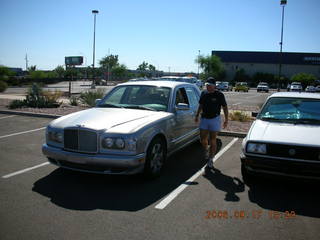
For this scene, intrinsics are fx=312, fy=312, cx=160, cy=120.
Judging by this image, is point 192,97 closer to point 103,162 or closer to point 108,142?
point 108,142

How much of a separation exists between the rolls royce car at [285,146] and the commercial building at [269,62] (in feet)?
264

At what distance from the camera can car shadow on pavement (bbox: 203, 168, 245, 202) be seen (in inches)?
185

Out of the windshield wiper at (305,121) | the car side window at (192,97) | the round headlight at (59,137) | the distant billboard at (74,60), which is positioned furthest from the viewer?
the distant billboard at (74,60)

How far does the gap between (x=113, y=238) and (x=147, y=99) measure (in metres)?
3.28

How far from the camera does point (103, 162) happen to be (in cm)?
462

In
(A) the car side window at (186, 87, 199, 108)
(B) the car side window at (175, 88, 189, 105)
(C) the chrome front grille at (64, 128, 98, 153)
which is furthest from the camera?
(A) the car side window at (186, 87, 199, 108)

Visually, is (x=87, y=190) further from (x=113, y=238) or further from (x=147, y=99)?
(x=147, y=99)

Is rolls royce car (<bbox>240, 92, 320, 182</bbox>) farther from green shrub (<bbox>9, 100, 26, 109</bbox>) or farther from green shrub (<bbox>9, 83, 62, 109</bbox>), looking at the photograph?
green shrub (<bbox>9, 100, 26, 109</bbox>)

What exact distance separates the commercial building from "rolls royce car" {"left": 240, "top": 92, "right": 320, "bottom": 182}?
264 feet

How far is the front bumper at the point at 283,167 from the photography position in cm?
441

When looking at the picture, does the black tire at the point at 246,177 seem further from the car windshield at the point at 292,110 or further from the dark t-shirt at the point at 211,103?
the dark t-shirt at the point at 211,103

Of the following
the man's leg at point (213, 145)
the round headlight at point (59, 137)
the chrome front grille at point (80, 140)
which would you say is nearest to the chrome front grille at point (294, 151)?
the man's leg at point (213, 145)

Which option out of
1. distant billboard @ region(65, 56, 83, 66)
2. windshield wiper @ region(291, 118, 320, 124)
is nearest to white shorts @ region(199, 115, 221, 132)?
windshield wiper @ region(291, 118, 320, 124)

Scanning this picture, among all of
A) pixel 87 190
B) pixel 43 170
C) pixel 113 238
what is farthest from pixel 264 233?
pixel 43 170
